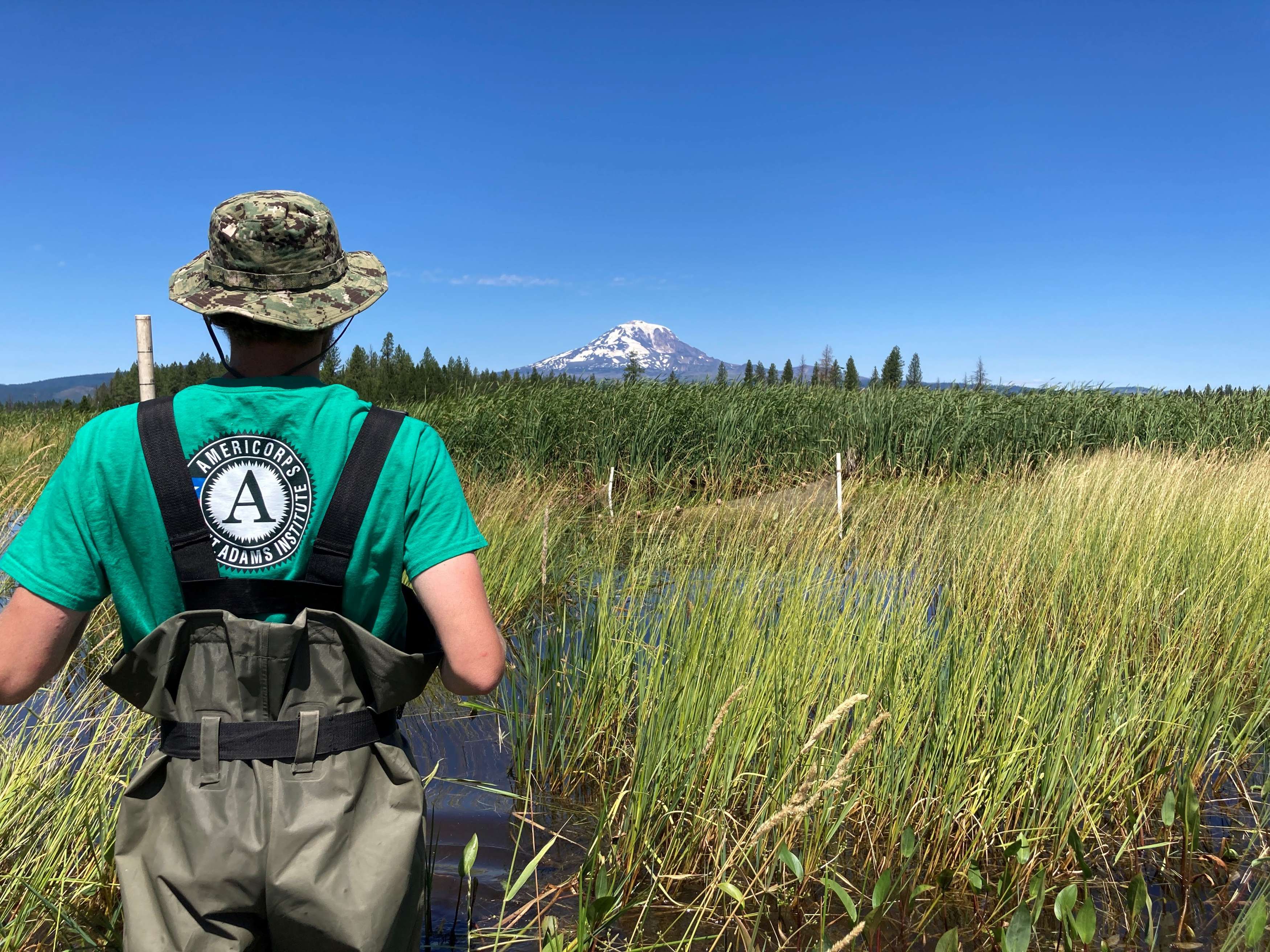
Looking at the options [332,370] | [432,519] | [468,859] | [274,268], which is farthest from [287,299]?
[332,370]

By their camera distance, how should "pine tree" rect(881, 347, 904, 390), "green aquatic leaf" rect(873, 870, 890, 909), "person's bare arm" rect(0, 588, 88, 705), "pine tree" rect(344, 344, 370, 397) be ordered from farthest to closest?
"pine tree" rect(881, 347, 904, 390) < "pine tree" rect(344, 344, 370, 397) < "green aquatic leaf" rect(873, 870, 890, 909) < "person's bare arm" rect(0, 588, 88, 705)

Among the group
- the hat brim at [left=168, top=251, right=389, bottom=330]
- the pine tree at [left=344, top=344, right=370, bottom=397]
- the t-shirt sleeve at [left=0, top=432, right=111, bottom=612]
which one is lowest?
the t-shirt sleeve at [left=0, top=432, right=111, bottom=612]

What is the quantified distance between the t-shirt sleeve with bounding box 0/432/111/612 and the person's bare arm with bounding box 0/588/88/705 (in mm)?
18

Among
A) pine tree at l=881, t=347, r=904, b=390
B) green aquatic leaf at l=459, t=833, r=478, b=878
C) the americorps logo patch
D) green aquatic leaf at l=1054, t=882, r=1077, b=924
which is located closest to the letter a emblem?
the americorps logo patch

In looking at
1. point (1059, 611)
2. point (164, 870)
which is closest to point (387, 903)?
point (164, 870)

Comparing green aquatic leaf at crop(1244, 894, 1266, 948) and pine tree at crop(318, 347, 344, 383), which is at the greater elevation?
pine tree at crop(318, 347, 344, 383)

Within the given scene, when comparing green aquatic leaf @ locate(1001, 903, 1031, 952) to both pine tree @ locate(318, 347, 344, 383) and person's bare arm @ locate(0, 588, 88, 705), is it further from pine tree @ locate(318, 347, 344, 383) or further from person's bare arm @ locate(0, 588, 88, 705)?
pine tree @ locate(318, 347, 344, 383)

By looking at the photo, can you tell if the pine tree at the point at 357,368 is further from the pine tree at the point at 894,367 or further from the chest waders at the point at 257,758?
the pine tree at the point at 894,367

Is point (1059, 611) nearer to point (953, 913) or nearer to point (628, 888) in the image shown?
point (953, 913)

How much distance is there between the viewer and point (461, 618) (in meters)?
1.33

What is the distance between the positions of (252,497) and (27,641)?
1.35 ft

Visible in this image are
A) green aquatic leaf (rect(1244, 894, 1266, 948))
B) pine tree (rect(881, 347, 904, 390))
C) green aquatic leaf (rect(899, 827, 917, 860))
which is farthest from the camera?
pine tree (rect(881, 347, 904, 390))

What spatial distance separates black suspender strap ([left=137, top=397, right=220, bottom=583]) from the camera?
50.1 inches

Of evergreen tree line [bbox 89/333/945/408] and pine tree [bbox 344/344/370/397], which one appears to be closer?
evergreen tree line [bbox 89/333/945/408]
